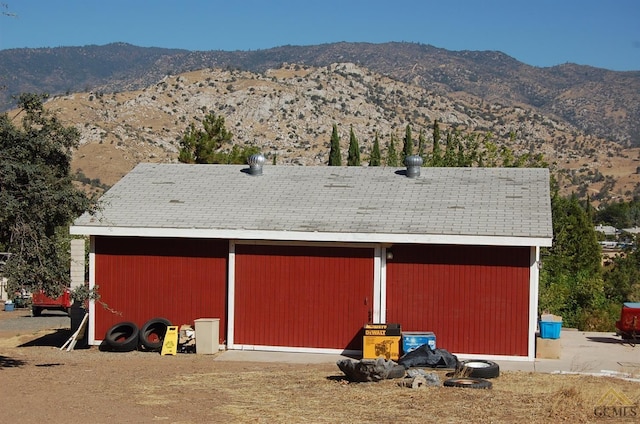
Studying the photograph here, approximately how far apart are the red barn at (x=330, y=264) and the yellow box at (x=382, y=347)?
3.32 ft

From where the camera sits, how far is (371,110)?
375ft

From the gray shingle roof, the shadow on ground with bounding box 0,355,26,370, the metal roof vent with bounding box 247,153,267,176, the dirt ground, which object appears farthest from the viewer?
the metal roof vent with bounding box 247,153,267,176

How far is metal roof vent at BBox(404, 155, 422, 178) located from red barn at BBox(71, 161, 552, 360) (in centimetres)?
132

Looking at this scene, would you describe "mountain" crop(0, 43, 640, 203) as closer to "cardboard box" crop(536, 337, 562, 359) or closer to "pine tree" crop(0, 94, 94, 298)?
"pine tree" crop(0, 94, 94, 298)

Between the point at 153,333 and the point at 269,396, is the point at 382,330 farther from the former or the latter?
the point at 153,333

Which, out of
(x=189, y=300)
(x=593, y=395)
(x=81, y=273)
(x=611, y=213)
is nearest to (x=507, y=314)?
(x=593, y=395)

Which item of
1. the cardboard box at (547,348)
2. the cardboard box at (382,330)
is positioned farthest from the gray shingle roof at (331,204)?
the cardboard box at (547,348)

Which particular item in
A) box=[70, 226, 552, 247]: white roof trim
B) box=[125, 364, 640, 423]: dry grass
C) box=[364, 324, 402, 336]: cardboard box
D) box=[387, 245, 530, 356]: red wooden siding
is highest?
box=[70, 226, 552, 247]: white roof trim

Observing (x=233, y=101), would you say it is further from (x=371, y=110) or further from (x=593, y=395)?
(x=593, y=395)

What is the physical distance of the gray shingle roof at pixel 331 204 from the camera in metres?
20.4

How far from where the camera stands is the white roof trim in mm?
19578

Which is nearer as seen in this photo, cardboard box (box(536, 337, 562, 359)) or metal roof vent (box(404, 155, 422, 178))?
cardboard box (box(536, 337, 562, 359))

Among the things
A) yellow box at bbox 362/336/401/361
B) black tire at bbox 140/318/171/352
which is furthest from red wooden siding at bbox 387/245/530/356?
black tire at bbox 140/318/171/352

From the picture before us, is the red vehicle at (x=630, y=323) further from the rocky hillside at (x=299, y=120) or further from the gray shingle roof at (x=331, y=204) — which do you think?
the rocky hillside at (x=299, y=120)
